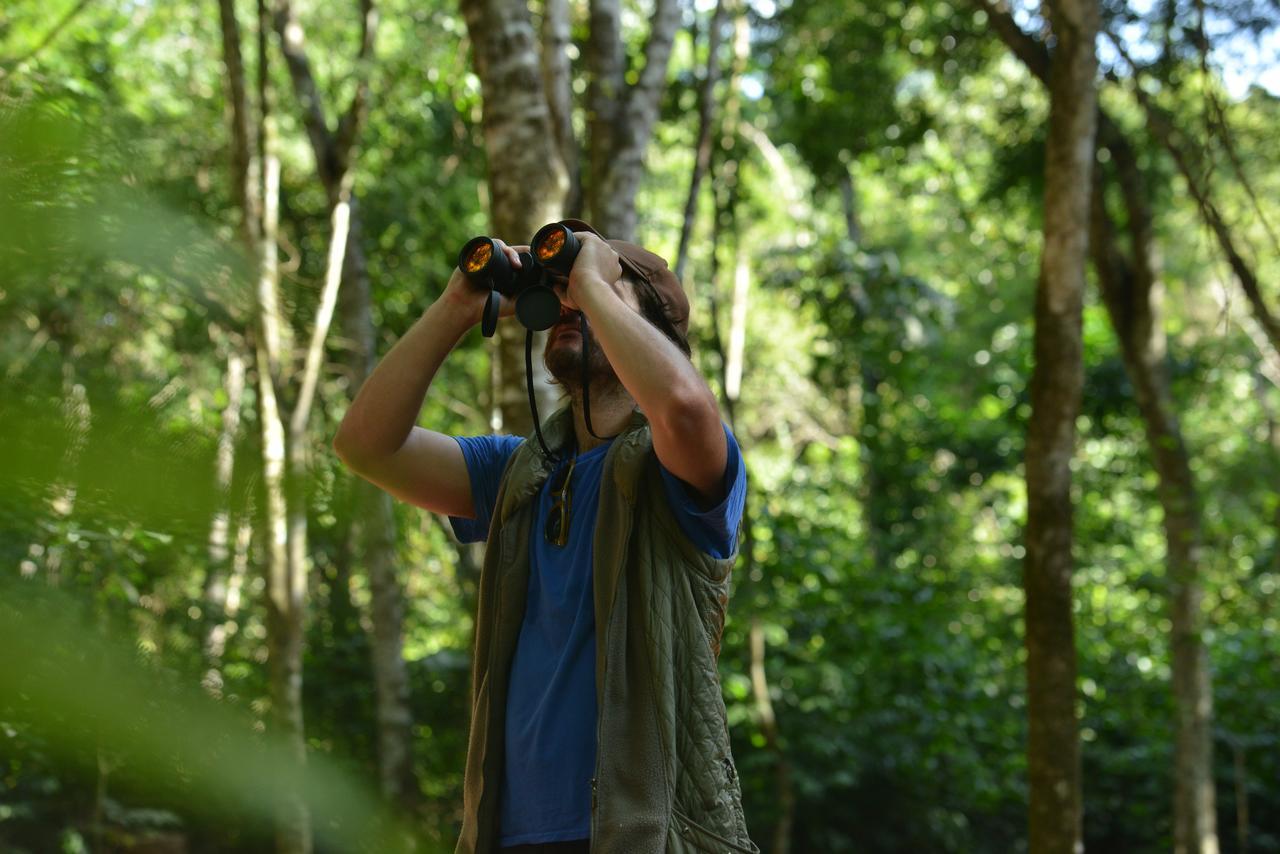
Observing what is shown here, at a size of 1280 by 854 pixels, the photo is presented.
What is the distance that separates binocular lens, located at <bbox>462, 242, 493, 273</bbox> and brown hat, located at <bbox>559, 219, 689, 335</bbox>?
0.20 metres

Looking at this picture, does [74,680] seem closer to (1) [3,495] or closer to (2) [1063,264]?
(1) [3,495]

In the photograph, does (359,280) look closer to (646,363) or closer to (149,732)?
(646,363)

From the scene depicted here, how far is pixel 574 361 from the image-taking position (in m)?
2.09

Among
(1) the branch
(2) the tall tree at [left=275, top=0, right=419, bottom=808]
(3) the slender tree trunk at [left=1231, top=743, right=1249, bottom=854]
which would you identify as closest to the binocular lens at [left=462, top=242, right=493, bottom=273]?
(1) the branch

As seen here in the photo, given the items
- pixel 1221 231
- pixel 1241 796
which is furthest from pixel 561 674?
pixel 1241 796

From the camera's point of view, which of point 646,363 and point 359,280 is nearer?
point 646,363

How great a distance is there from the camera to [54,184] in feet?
1.43

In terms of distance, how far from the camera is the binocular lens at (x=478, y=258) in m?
1.94

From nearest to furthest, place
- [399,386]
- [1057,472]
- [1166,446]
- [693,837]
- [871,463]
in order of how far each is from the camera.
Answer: [693,837] → [399,386] → [1057,472] → [1166,446] → [871,463]

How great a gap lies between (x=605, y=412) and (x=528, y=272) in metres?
0.31

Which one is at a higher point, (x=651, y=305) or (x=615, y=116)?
(x=615, y=116)

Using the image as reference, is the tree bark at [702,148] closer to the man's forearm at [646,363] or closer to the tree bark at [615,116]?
the tree bark at [615,116]

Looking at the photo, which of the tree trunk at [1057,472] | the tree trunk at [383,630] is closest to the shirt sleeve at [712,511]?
the tree trunk at [1057,472]

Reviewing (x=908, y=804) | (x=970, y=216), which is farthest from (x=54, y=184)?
(x=970, y=216)
